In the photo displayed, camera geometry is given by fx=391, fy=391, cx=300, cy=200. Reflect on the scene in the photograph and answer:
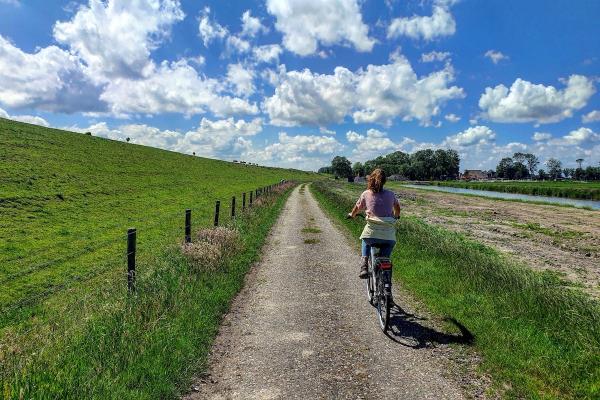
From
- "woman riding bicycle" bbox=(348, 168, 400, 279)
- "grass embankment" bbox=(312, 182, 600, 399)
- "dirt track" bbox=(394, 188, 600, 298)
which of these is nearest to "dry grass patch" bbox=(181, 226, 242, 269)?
"woman riding bicycle" bbox=(348, 168, 400, 279)

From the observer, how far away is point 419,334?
7.03 meters

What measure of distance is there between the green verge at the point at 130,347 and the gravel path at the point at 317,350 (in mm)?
379

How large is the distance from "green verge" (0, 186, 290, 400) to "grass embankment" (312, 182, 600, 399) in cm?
445

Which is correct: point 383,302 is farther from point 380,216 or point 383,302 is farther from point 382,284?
point 380,216

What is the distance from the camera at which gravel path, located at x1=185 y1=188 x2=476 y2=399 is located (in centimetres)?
520

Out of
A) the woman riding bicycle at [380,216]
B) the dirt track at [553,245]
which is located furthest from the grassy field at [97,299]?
the dirt track at [553,245]

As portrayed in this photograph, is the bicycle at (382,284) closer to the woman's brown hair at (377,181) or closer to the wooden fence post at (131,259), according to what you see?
the woman's brown hair at (377,181)

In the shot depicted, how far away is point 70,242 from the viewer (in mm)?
18719

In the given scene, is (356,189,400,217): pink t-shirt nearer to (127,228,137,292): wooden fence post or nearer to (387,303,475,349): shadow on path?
(387,303,475,349): shadow on path

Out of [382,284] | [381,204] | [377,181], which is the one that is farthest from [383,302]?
[377,181]

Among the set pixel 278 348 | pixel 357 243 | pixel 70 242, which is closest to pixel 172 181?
pixel 70 242

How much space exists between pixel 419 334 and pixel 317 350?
198cm

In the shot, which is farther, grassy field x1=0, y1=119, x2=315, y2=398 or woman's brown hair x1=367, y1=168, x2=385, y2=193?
woman's brown hair x1=367, y1=168, x2=385, y2=193

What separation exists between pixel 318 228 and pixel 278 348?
14.4 metres
